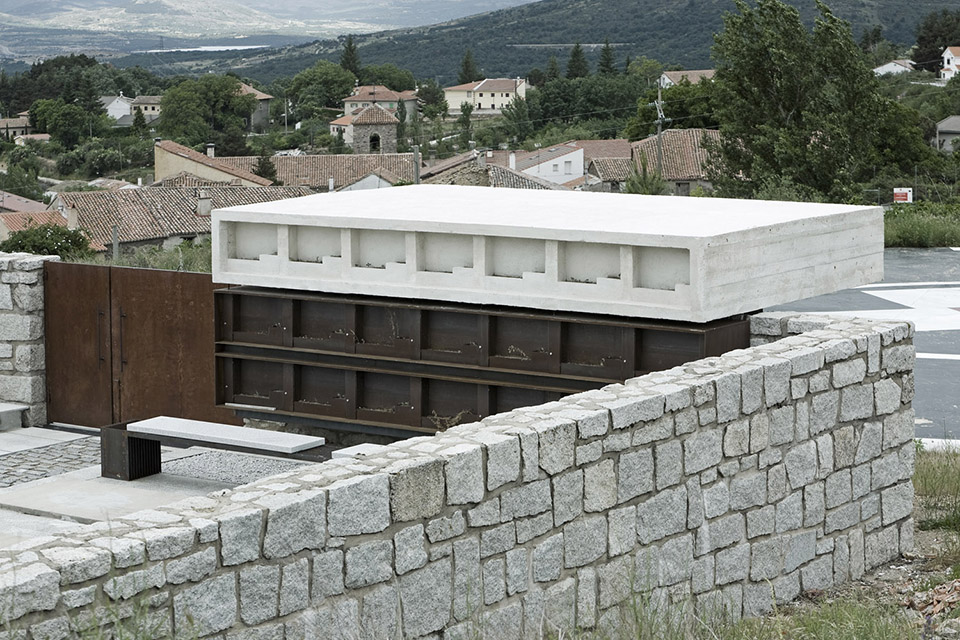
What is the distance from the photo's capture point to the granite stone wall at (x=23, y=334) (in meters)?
11.9

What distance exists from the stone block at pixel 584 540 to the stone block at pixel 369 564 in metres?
1.14

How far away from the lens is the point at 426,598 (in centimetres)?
579

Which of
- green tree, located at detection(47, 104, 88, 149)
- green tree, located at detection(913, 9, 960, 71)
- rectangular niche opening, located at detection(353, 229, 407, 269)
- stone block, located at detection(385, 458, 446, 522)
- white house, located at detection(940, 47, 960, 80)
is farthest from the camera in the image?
green tree, located at detection(47, 104, 88, 149)

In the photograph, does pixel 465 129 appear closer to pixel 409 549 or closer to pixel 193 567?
pixel 409 549

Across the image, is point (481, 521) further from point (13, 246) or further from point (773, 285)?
point (13, 246)

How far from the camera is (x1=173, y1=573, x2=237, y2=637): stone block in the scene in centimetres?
488

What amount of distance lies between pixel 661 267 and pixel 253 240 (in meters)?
3.36

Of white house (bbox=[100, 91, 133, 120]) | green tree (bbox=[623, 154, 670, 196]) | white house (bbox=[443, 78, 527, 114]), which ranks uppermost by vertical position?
white house (bbox=[443, 78, 527, 114])

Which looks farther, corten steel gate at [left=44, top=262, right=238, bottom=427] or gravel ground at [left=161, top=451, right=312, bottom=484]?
corten steel gate at [left=44, top=262, right=238, bottom=427]

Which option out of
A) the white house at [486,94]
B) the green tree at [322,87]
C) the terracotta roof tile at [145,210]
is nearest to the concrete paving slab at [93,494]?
the terracotta roof tile at [145,210]

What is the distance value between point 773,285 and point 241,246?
13.3 ft

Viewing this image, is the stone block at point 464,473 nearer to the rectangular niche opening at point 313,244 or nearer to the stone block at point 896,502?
the stone block at point 896,502

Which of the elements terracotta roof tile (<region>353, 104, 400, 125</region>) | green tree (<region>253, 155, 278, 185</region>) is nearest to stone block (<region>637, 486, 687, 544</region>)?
green tree (<region>253, 155, 278, 185</region>)

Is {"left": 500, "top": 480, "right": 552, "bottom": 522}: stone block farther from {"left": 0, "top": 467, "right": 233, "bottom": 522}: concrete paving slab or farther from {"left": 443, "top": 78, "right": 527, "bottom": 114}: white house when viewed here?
{"left": 443, "top": 78, "right": 527, "bottom": 114}: white house
